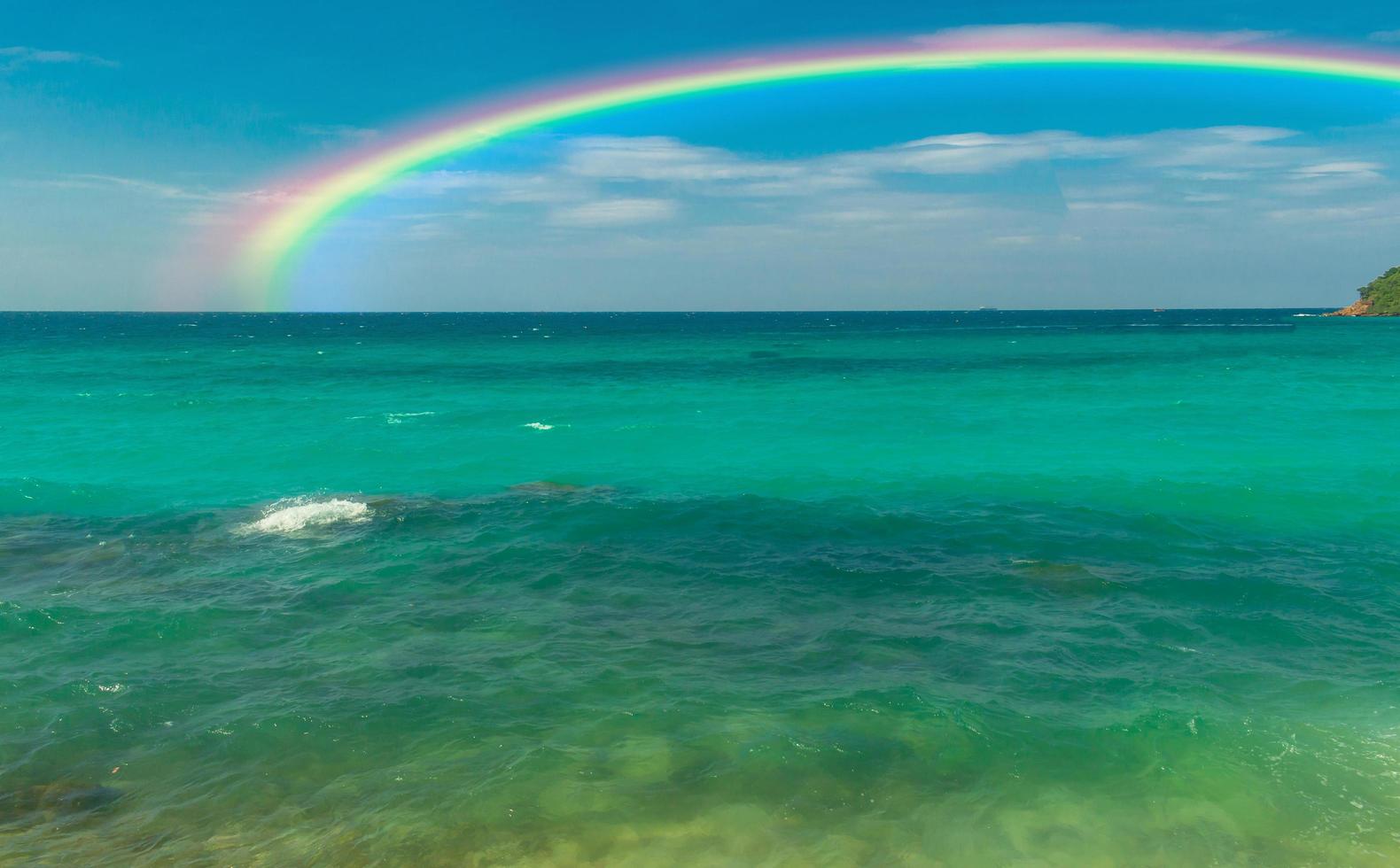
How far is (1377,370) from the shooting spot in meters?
77.2

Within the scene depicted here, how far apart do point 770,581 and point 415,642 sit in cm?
922

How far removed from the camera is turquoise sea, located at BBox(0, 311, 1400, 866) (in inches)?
477

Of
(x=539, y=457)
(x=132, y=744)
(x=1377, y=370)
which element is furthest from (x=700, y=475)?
(x=1377, y=370)

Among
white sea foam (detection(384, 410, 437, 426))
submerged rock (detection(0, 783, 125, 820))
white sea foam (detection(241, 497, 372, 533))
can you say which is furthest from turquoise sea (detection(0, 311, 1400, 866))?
white sea foam (detection(384, 410, 437, 426))

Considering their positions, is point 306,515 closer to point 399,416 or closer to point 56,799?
point 56,799

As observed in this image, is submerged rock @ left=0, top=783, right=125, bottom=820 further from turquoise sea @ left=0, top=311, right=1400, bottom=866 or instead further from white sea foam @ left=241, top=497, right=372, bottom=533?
white sea foam @ left=241, top=497, right=372, bottom=533

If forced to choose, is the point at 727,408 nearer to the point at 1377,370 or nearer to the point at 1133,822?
the point at 1133,822

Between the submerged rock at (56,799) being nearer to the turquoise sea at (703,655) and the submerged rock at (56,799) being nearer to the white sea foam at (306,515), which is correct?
the turquoise sea at (703,655)

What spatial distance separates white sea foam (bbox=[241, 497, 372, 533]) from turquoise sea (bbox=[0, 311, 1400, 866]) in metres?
0.22

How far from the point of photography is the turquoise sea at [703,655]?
12.1 m

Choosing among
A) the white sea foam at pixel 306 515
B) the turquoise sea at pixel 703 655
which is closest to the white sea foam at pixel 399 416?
the turquoise sea at pixel 703 655

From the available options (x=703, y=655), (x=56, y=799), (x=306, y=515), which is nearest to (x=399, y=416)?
(x=306, y=515)

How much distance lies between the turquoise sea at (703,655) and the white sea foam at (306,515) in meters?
0.22

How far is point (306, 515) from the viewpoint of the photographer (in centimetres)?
2980
